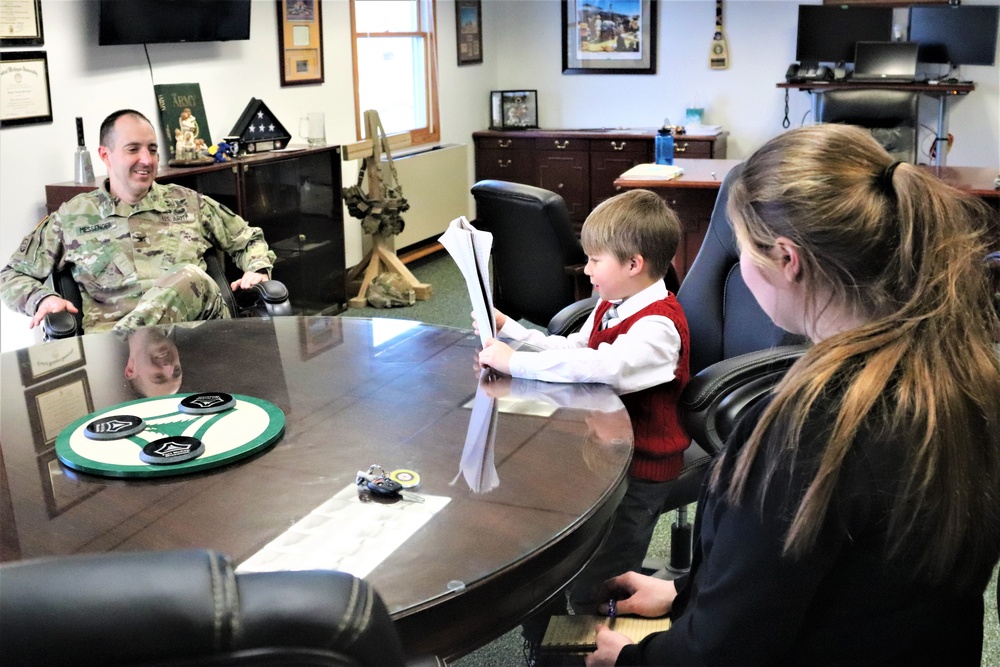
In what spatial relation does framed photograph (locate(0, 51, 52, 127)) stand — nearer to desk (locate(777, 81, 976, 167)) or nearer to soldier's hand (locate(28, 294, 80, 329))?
soldier's hand (locate(28, 294, 80, 329))

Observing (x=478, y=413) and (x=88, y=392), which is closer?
(x=478, y=413)

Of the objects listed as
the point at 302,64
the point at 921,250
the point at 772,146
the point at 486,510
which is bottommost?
the point at 486,510

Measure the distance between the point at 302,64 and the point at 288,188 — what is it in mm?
905

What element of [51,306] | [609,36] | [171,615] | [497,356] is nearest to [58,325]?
[51,306]

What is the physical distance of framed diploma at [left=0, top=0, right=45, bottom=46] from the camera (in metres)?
3.60

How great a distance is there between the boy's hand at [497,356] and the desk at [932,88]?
15.6ft

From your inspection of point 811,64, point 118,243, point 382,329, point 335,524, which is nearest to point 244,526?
point 335,524

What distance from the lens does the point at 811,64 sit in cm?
666

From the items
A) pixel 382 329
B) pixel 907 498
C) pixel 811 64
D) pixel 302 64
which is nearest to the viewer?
pixel 907 498

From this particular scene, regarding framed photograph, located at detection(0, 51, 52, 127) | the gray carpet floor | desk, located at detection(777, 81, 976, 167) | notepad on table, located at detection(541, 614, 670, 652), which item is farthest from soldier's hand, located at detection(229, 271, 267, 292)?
desk, located at detection(777, 81, 976, 167)

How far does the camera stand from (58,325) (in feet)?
8.28

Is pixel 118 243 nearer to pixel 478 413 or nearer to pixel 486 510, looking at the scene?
pixel 478 413

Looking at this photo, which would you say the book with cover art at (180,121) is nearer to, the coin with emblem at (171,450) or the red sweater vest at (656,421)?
the red sweater vest at (656,421)

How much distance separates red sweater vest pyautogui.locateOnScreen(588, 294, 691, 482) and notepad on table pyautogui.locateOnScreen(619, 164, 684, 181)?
8.17ft
